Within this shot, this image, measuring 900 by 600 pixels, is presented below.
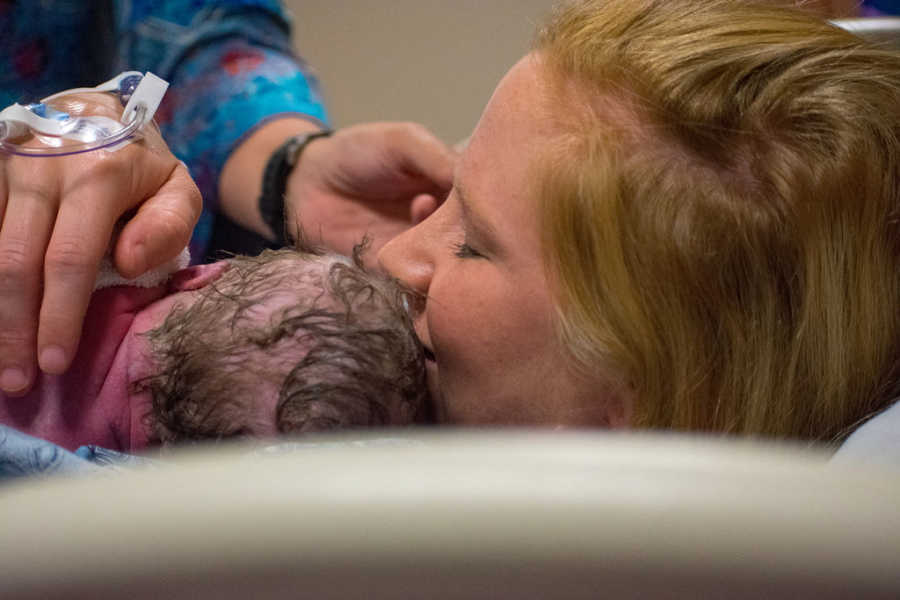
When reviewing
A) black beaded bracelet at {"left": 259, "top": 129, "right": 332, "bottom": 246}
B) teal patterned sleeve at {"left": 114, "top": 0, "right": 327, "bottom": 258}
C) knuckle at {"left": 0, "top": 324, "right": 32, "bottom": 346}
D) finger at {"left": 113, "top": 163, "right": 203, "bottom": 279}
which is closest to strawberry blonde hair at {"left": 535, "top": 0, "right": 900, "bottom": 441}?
finger at {"left": 113, "top": 163, "right": 203, "bottom": 279}

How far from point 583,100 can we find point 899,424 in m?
0.32

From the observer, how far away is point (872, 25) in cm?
92

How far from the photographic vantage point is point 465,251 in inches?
30.6

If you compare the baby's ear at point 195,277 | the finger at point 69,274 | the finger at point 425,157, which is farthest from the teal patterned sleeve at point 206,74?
the finger at point 69,274

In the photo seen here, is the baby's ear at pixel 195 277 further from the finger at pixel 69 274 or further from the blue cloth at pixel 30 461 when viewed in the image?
the blue cloth at pixel 30 461

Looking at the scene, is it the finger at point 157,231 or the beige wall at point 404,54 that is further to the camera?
the beige wall at point 404,54

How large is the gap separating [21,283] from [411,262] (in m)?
Result: 0.30

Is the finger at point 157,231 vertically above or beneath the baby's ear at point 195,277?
above

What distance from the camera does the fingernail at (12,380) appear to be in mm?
700

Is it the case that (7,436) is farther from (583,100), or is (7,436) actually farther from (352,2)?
(352,2)

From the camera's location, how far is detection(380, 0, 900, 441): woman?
68 centimetres

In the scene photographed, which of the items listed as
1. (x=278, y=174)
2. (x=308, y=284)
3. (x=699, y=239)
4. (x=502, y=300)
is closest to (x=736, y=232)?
(x=699, y=239)

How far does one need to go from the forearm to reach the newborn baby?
479 millimetres

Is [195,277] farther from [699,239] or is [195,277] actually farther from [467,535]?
[467,535]
